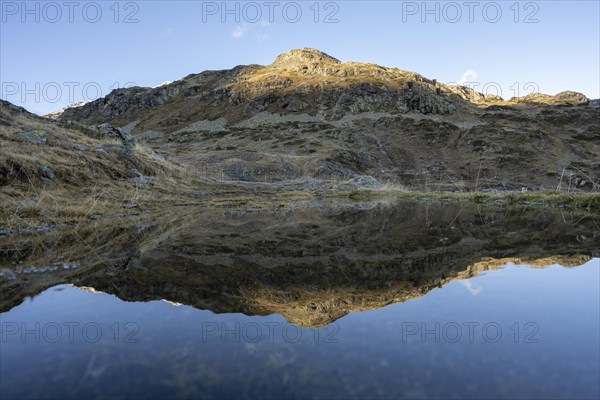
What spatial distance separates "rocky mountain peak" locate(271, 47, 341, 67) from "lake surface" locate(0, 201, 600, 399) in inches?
6805

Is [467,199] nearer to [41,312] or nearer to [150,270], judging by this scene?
[150,270]

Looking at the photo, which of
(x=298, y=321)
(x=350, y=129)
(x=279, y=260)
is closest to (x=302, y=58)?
(x=350, y=129)

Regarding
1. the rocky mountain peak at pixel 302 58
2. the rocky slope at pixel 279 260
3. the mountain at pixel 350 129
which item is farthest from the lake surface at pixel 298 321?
the rocky mountain peak at pixel 302 58

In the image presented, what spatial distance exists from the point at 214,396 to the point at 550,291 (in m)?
5.35

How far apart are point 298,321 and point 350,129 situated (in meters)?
103

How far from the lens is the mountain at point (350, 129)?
74.0 m

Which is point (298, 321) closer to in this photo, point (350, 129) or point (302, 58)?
point (350, 129)

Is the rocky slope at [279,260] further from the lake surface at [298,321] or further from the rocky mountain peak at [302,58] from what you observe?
the rocky mountain peak at [302,58]

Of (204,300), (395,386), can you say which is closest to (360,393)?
(395,386)

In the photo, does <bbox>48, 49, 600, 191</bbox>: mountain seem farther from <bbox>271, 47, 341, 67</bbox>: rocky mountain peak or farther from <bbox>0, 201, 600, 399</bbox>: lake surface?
<bbox>0, 201, 600, 399</bbox>: lake surface

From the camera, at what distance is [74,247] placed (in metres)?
9.41

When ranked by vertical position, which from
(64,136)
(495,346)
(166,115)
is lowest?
(495,346)

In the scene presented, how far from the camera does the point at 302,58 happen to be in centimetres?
17812

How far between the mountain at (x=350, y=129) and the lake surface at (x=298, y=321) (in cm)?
4449
